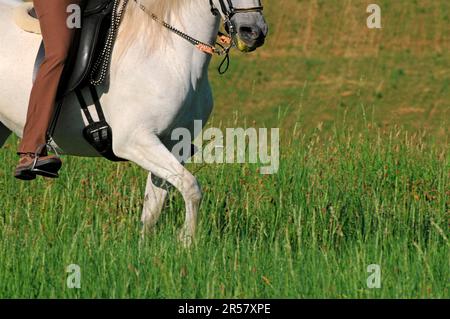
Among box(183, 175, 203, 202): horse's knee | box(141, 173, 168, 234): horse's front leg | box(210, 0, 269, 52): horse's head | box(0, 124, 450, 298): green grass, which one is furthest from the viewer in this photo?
box(141, 173, 168, 234): horse's front leg

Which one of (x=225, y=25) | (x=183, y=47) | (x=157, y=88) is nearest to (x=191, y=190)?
(x=157, y=88)

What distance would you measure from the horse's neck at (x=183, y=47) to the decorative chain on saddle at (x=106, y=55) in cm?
7

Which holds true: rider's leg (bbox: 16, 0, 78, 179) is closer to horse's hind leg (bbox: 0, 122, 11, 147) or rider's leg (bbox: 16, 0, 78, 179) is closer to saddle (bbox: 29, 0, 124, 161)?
saddle (bbox: 29, 0, 124, 161)

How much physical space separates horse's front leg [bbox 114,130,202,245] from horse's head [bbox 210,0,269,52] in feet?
2.67

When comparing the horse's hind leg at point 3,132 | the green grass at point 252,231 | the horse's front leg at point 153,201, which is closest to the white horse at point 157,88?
the horse's front leg at point 153,201

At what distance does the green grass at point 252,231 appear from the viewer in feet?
19.2

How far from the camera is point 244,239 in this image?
6672 millimetres

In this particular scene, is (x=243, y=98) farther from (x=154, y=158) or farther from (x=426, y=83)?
(x=154, y=158)

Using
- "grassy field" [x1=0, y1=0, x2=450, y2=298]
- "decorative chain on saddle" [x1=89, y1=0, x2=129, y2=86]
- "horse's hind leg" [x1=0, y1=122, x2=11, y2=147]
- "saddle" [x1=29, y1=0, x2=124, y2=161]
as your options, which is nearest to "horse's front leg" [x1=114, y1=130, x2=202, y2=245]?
"grassy field" [x1=0, y1=0, x2=450, y2=298]

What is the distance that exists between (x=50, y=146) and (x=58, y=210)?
58 centimetres

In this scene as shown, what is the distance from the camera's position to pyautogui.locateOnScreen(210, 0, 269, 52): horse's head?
6574 mm

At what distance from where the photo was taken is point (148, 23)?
7.04 metres

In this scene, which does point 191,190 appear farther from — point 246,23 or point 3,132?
point 3,132

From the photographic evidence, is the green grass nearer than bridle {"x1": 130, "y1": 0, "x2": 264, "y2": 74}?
Yes
